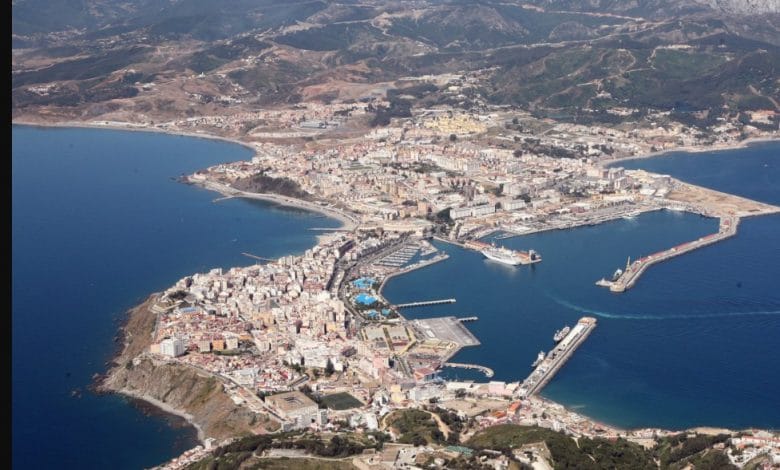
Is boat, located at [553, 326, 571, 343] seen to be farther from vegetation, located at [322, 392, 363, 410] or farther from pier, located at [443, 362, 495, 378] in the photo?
vegetation, located at [322, 392, 363, 410]

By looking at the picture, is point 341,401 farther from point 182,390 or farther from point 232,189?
point 232,189

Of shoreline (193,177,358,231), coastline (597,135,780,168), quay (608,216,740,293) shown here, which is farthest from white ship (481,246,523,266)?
coastline (597,135,780,168)

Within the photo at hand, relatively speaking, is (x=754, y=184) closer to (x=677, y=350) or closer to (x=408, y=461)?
(x=677, y=350)

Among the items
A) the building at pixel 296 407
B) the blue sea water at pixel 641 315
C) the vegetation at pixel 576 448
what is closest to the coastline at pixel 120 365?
the building at pixel 296 407

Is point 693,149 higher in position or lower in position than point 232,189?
lower

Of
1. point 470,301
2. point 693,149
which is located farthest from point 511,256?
point 693,149
